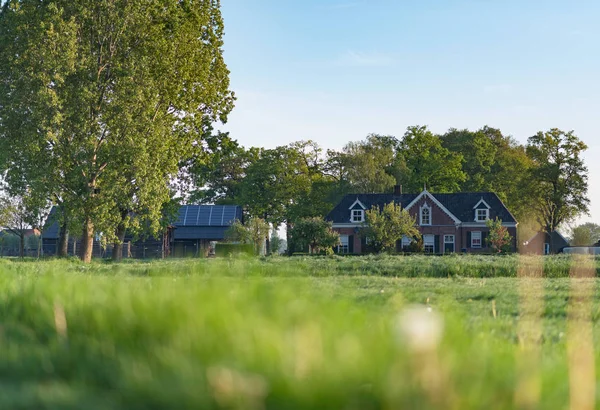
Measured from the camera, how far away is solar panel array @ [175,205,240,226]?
243 feet

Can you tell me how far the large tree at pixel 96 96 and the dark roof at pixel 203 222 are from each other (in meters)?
39.5

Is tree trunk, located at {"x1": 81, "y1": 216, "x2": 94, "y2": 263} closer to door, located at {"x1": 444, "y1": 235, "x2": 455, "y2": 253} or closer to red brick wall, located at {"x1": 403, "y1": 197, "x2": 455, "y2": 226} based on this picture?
red brick wall, located at {"x1": 403, "y1": 197, "x2": 455, "y2": 226}

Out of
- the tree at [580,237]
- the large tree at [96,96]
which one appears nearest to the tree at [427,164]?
the tree at [580,237]

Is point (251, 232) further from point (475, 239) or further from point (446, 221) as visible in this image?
point (475, 239)

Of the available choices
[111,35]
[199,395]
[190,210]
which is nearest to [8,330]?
[199,395]

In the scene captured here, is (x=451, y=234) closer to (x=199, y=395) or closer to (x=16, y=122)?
(x=16, y=122)

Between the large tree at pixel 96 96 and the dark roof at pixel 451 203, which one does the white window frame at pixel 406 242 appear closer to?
the dark roof at pixel 451 203

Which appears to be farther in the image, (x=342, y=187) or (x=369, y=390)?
(x=342, y=187)

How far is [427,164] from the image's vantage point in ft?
256

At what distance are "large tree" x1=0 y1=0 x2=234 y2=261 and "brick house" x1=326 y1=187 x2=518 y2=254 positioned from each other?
3636 cm

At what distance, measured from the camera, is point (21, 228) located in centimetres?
6181

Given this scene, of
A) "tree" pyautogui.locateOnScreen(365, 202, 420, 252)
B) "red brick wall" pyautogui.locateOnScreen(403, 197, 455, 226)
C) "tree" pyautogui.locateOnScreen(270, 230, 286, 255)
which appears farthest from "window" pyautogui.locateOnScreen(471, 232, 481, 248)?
"tree" pyautogui.locateOnScreen(270, 230, 286, 255)

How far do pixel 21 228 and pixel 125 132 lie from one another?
116 ft

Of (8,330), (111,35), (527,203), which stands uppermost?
(111,35)
